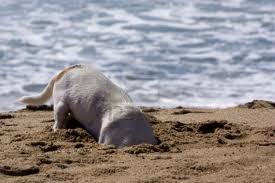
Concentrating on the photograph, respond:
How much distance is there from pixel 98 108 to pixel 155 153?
0.77 meters

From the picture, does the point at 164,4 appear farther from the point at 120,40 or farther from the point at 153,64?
the point at 153,64

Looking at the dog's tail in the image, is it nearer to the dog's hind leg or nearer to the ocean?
the dog's hind leg

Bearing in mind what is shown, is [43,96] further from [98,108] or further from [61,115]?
[98,108]

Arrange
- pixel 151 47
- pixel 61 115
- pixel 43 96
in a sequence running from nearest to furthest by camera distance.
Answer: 1. pixel 61 115
2. pixel 43 96
3. pixel 151 47

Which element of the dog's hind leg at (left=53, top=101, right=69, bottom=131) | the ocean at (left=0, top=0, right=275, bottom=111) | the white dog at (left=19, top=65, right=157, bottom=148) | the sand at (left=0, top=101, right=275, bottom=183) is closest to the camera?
the sand at (left=0, top=101, right=275, bottom=183)

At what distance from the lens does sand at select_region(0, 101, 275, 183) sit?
4664 millimetres

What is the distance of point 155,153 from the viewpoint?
212 inches

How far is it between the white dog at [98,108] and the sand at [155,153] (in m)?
0.12

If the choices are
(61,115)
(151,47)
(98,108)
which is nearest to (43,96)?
(61,115)

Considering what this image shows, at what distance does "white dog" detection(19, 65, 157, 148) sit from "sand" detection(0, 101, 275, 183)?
0.40 feet

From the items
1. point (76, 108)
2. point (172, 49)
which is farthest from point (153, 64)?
point (76, 108)

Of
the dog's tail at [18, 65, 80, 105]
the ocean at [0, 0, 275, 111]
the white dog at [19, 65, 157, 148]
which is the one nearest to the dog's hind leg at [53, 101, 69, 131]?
the white dog at [19, 65, 157, 148]

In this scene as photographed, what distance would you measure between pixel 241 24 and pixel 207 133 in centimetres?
896

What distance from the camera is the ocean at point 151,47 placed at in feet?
31.7
